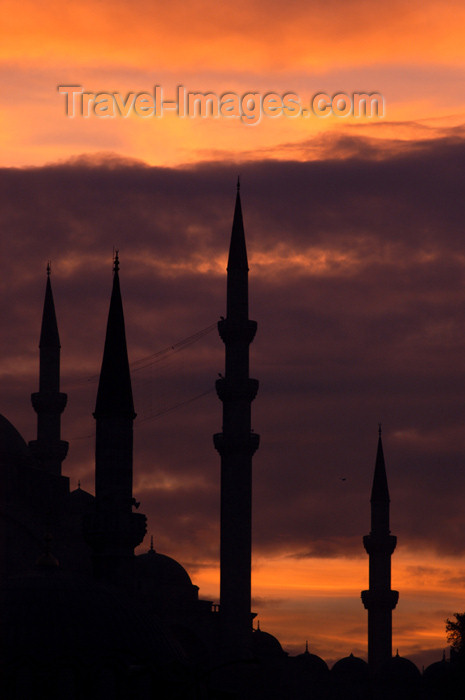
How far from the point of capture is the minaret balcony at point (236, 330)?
65812 mm

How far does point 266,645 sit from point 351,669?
4.10 metres

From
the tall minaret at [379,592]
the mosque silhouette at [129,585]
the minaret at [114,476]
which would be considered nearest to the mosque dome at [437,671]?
the mosque silhouette at [129,585]

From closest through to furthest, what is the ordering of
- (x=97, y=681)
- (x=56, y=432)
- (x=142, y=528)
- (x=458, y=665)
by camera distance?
(x=97, y=681), (x=142, y=528), (x=458, y=665), (x=56, y=432)

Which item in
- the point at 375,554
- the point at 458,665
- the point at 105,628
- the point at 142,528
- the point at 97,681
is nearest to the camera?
the point at 97,681

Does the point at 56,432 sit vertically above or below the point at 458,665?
above

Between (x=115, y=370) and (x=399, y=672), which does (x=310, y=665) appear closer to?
(x=399, y=672)

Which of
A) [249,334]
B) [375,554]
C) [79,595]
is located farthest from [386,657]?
[79,595]

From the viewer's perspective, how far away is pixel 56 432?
229 feet

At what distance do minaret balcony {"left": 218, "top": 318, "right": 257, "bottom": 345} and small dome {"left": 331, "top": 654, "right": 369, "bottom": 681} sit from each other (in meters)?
15.9

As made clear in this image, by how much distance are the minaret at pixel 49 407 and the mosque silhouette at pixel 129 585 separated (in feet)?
0.24

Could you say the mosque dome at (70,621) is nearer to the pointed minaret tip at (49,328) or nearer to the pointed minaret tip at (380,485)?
the pointed minaret tip at (49,328)

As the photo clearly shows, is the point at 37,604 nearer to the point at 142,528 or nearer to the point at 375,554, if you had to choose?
the point at 142,528

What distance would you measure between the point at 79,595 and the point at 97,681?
575 centimetres

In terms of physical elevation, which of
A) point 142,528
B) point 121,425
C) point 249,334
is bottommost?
point 142,528
